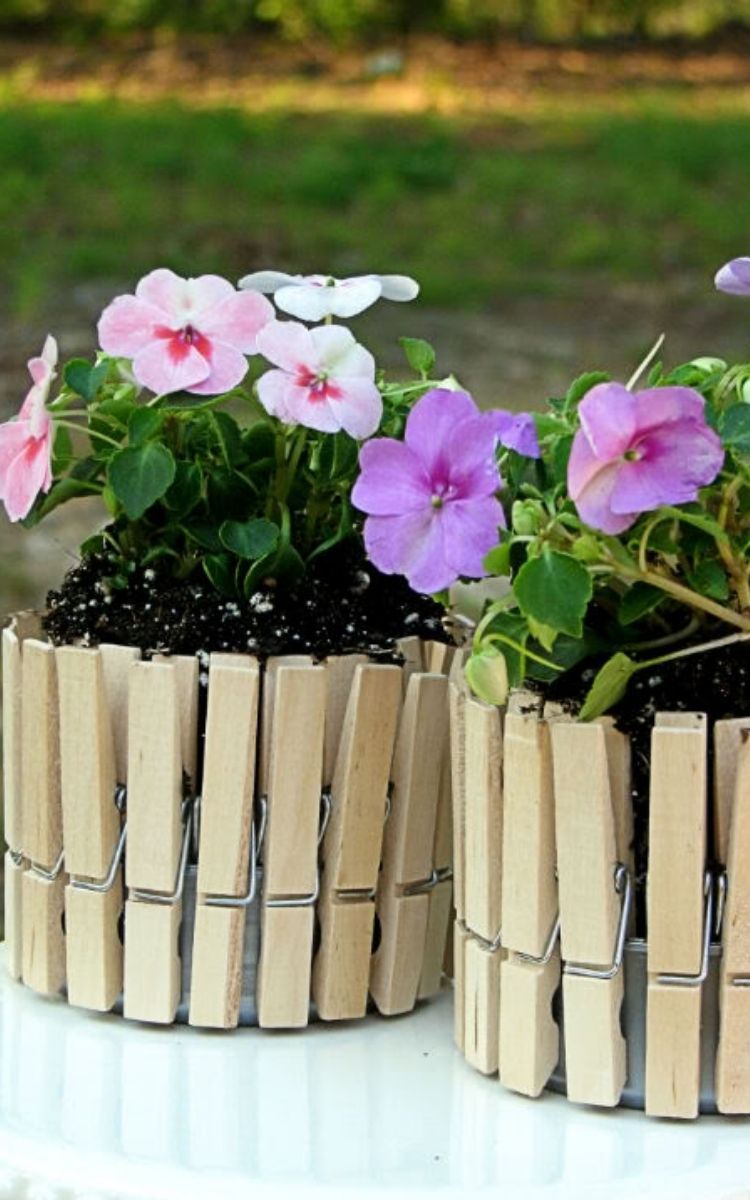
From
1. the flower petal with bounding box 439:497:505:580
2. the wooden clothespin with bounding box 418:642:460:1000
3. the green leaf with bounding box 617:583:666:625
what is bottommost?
the wooden clothespin with bounding box 418:642:460:1000

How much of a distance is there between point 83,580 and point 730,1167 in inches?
21.5

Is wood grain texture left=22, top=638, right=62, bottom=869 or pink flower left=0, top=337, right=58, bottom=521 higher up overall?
pink flower left=0, top=337, right=58, bottom=521

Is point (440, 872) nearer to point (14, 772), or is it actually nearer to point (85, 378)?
point (14, 772)

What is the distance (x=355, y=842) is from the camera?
1.23 metres

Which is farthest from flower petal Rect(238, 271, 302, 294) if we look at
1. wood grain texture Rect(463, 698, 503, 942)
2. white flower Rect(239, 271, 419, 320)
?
wood grain texture Rect(463, 698, 503, 942)

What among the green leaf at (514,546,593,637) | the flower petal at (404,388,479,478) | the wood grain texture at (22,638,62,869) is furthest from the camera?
the wood grain texture at (22,638,62,869)

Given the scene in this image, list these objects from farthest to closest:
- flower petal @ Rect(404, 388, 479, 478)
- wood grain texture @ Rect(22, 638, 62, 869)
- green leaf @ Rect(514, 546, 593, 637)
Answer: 1. wood grain texture @ Rect(22, 638, 62, 869)
2. flower petal @ Rect(404, 388, 479, 478)
3. green leaf @ Rect(514, 546, 593, 637)

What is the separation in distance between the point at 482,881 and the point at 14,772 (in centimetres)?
35

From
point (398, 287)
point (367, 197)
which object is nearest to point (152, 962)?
point (398, 287)

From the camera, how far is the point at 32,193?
7.78 metres

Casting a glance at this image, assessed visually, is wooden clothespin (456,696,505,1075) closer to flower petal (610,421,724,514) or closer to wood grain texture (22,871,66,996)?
flower petal (610,421,724,514)

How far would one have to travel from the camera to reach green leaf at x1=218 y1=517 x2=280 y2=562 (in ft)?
4.01

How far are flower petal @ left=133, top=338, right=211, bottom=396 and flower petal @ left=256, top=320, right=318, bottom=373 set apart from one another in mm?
41

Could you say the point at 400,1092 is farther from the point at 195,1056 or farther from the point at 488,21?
the point at 488,21
